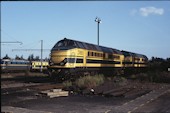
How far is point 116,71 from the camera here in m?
40.3

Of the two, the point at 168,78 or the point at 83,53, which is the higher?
the point at 83,53

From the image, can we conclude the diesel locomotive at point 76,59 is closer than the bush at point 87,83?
No

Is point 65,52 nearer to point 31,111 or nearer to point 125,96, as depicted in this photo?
point 125,96

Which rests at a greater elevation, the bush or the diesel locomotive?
the diesel locomotive

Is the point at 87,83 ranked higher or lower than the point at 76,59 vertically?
lower

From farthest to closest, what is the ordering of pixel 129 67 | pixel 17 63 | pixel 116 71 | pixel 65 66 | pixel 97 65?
pixel 17 63
pixel 129 67
pixel 116 71
pixel 97 65
pixel 65 66

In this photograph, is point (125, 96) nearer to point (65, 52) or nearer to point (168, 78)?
point (65, 52)

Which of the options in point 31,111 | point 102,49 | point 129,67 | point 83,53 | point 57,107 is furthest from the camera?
point 129,67

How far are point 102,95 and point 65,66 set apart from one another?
8.55 meters

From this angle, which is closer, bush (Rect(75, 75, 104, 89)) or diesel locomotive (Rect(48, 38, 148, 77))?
bush (Rect(75, 75, 104, 89))

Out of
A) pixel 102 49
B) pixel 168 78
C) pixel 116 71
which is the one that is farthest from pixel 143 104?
pixel 116 71

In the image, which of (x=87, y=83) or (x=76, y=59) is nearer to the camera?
(x=87, y=83)

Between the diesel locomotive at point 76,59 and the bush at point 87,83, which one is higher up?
the diesel locomotive at point 76,59

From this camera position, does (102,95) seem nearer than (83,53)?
Yes
